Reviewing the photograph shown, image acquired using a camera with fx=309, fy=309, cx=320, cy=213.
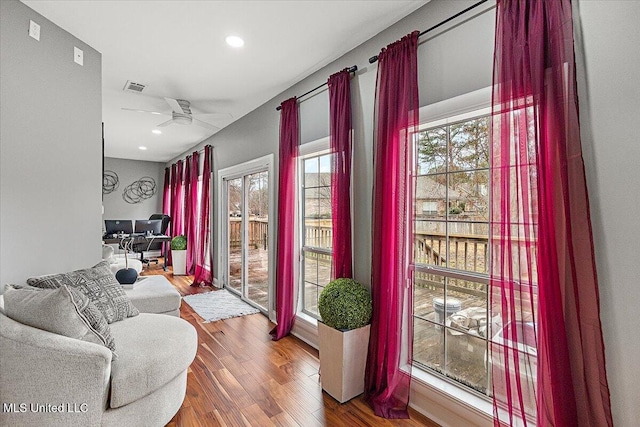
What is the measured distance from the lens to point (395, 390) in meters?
2.16

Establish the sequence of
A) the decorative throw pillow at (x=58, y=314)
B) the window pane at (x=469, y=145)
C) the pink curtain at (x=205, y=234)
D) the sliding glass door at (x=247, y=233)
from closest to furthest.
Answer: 1. the decorative throw pillow at (x=58, y=314)
2. the window pane at (x=469, y=145)
3. the sliding glass door at (x=247, y=233)
4. the pink curtain at (x=205, y=234)

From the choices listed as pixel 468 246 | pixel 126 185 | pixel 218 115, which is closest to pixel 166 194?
pixel 126 185

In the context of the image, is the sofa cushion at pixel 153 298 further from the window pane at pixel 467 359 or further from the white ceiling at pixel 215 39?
the window pane at pixel 467 359

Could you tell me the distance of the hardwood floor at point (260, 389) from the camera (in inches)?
80.9

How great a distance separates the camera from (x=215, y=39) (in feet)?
8.55

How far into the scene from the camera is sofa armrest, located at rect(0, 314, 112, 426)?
1538 millimetres

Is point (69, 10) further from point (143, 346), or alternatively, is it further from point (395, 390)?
point (395, 390)

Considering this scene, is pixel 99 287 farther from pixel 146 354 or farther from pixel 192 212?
pixel 192 212

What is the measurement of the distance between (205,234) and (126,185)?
169 inches

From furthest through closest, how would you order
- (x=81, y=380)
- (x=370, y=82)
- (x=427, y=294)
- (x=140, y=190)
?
(x=140, y=190)
(x=370, y=82)
(x=427, y=294)
(x=81, y=380)

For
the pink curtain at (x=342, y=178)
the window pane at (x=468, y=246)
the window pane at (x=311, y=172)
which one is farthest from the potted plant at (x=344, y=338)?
the window pane at (x=311, y=172)

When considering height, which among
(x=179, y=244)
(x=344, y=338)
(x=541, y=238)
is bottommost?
(x=344, y=338)

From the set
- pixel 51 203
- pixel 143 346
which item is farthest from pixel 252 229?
pixel 143 346

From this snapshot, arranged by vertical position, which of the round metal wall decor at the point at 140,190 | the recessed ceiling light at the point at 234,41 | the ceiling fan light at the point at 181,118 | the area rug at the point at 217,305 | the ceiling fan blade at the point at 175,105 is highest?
the recessed ceiling light at the point at 234,41
